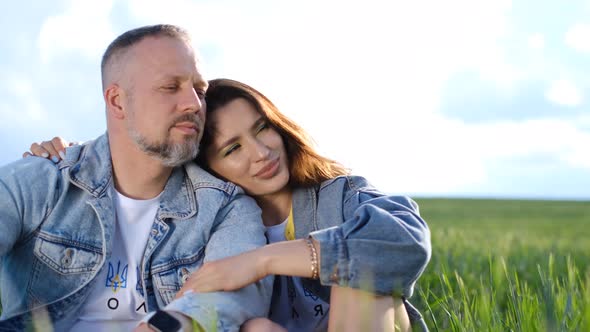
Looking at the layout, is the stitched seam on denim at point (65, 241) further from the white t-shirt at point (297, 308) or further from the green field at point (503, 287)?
the green field at point (503, 287)

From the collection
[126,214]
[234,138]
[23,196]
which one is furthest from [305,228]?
[23,196]

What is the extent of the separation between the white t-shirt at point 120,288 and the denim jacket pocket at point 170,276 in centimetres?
14

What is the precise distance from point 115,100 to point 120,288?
1086 millimetres

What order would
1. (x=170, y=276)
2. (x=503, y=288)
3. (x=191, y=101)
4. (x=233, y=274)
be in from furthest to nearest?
(x=503, y=288) < (x=170, y=276) < (x=191, y=101) < (x=233, y=274)

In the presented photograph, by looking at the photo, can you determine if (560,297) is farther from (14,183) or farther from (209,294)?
(14,183)

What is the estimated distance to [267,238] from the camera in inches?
157

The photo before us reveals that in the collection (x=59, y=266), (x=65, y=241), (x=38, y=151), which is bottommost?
(x=59, y=266)

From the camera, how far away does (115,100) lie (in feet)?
12.9

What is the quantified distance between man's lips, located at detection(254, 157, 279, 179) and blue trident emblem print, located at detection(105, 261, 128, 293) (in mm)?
953

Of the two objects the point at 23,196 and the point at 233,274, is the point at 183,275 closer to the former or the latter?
the point at 233,274

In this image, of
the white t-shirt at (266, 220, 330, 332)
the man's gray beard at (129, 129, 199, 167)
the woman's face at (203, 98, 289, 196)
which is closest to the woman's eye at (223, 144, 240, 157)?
the woman's face at (203, 98, 289, 196)

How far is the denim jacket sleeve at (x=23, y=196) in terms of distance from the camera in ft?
11.9

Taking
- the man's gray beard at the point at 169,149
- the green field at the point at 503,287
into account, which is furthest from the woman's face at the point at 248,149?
the green field at the point at 503,287

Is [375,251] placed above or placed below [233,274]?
above
